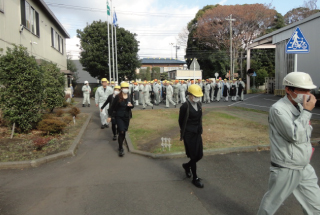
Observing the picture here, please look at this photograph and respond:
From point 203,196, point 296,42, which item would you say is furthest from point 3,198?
point 296,42

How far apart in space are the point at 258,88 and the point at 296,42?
27.8 meters

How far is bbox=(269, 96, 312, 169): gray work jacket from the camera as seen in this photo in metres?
2.60

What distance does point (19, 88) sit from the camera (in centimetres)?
837

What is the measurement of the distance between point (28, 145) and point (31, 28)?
11.7m

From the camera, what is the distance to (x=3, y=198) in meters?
4.39

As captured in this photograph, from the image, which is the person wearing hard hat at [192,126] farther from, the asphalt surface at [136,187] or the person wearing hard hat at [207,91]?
the person wearing hard hat at [207,91]

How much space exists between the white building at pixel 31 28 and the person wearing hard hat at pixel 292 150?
9.27 meters

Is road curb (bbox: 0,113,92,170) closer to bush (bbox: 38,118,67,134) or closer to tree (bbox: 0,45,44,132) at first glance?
bush (bbox: 38,118,67,134)

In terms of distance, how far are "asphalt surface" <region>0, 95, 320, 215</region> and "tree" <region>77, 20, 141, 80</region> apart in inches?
1099

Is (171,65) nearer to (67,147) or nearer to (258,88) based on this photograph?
(258,88)

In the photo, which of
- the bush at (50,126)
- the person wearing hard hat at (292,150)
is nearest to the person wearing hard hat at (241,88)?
the bush at (50,126)

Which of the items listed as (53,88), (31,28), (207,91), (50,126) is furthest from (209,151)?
(207,91)

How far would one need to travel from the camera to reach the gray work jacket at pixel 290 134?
2602mm

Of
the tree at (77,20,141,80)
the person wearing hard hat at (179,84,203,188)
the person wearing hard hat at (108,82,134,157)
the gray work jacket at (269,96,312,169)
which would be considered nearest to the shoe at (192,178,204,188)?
the person wearing hard hat at (179,84,203,188)
